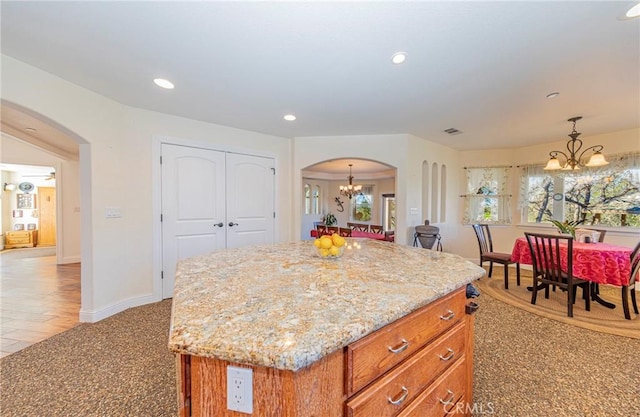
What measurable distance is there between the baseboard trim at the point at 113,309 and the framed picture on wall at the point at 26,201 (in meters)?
8.92

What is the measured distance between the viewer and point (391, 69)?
2.24 m

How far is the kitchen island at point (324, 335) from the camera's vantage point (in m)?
0.73

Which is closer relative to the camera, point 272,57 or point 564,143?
point 272,57

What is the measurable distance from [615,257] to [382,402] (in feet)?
11.2

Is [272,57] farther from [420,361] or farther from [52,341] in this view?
[52,341]

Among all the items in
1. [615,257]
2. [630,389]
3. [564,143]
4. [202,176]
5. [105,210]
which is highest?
[564,143]

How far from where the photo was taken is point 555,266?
310cm

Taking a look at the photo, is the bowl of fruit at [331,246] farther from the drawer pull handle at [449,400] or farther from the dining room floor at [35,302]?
the dining room floor at [35,302]

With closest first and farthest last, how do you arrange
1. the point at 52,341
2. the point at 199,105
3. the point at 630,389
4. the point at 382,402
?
the point at 382,402 → the point at 630,389 → the point at 52,341 → the point at 199,105

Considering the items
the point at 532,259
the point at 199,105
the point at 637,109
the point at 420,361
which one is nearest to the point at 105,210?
the point at 199,105

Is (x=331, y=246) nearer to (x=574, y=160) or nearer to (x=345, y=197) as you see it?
(x=574, y=160)

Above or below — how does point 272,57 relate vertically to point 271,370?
above

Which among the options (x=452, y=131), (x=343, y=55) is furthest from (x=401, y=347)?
(x=452, y=131)

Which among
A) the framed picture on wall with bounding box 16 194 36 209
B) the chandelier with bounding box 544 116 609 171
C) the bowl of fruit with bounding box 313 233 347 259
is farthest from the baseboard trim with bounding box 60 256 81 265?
the chandelier with bounding box 544 116 609 171
